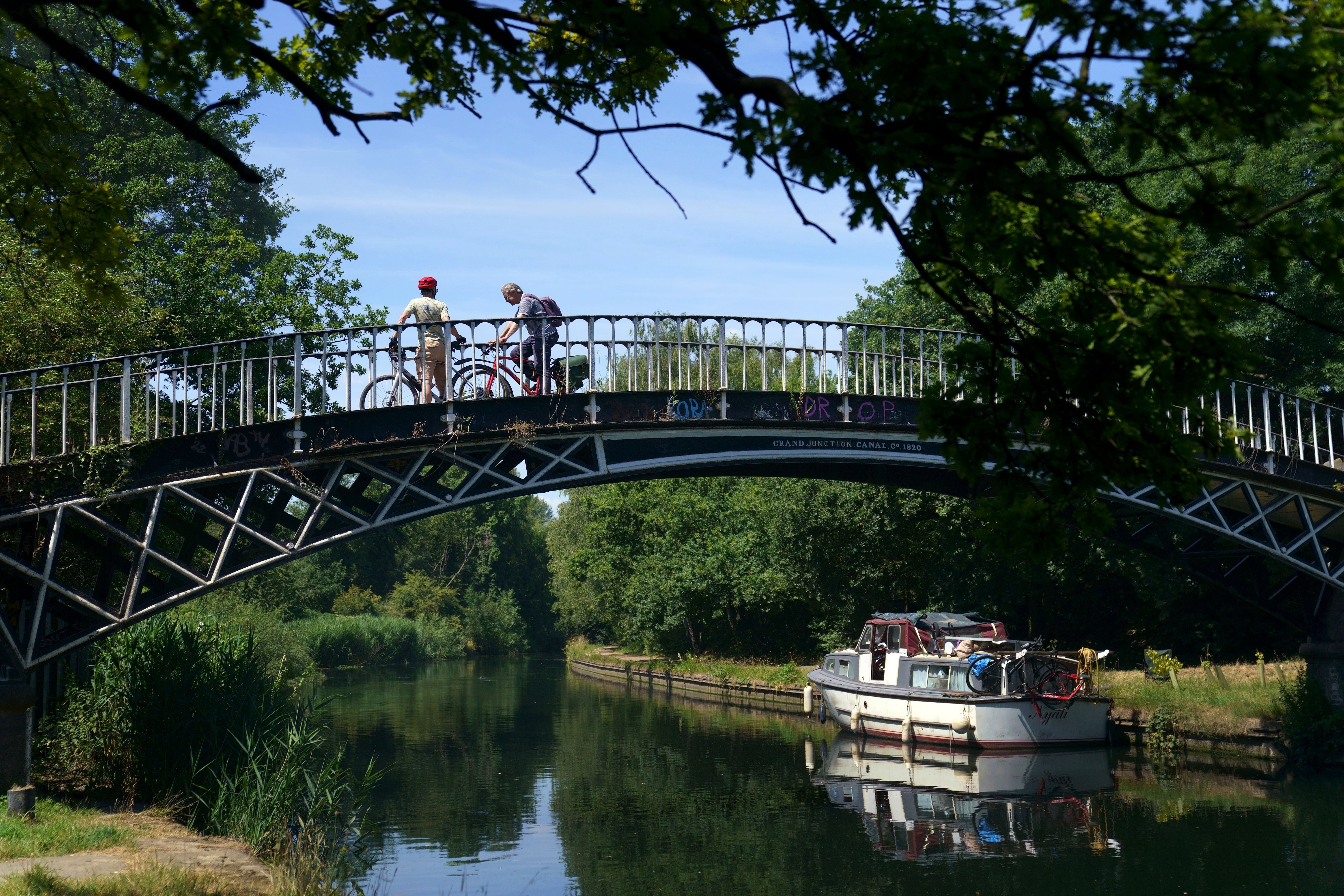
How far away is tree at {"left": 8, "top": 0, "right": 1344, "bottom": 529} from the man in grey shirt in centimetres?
888

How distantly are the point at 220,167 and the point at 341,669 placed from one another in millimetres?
26543

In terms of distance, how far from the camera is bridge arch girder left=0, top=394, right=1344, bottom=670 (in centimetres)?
1348

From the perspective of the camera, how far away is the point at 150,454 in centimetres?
1407

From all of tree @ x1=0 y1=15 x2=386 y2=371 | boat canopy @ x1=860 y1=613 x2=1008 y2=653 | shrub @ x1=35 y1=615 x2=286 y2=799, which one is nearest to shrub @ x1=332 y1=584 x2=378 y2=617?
tree @ x1=0 y1=15 x2=386 y2=371

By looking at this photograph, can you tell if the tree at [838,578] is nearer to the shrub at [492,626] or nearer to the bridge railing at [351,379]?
the bridge railing at [351,379]

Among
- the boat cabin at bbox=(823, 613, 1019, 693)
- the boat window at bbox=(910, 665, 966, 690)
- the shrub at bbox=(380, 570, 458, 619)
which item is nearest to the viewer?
the boat window at bbox=(910, 665, 966, 690)

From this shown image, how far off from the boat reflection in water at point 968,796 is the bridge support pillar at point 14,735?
10281mm

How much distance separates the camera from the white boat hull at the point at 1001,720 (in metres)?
Answer: 23.6

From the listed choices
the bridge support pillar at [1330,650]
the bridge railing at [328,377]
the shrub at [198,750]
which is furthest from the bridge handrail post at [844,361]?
the bridge support pillar at [1330,650]

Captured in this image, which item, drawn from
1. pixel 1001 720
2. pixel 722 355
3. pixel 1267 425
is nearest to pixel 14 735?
pixel 722 355

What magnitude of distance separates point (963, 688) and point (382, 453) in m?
14.6

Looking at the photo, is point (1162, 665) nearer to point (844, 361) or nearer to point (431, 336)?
point (844, 361)

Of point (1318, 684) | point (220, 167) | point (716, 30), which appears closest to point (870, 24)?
point (716, 30)

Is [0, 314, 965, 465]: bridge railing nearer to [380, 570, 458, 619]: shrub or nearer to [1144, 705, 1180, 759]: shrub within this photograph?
[1144, 705, 1180, 759]: shrub
